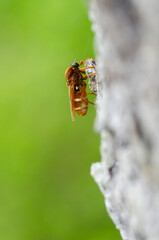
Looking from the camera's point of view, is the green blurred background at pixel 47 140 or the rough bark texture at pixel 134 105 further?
the green blurred background at pixel 47 140

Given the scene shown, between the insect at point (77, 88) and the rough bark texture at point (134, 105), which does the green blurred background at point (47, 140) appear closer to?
the insect at point (77, 88)

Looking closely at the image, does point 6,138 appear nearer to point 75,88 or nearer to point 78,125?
point 78,125

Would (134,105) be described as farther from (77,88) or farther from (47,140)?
(47,140)

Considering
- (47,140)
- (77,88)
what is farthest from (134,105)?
(47,140)

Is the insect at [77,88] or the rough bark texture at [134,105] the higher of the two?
the insect at [77,88]

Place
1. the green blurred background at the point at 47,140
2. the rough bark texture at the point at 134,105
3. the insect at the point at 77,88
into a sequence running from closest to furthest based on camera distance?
the rough bark texture at the point at 134,105 < the insect at the point at 77,88 < the green blurred background at the point at 47,140

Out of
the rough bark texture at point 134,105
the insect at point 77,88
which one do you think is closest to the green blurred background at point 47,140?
the insect at point 77,88

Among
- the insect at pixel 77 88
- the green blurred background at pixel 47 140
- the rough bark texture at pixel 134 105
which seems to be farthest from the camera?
the green blurred background at pixel 47 140
